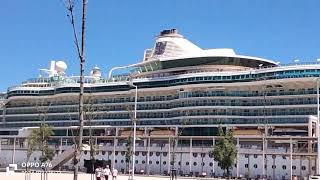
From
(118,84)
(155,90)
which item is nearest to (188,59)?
(155,90)

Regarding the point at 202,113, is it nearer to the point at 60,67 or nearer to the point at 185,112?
the point at 185,112

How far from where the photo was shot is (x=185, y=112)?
95.3 m

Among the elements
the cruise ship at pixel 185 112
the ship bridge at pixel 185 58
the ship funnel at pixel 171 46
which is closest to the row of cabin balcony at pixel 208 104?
the cruise ship at pixel 185 112

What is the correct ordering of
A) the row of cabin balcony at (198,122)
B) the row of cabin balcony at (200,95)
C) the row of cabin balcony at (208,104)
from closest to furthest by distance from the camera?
the row of cabin balcony at (198,122) → the row of cabin balcony at (208,104) → the row of cabin balcony at (200,95)

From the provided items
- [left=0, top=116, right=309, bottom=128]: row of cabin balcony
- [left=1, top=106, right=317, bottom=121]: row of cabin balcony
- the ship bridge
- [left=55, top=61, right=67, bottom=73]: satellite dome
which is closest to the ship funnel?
the ship bridge

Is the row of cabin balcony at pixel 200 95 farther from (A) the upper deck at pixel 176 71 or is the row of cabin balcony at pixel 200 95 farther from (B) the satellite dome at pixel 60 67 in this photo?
(B) the satellite dome at pixel 60 67

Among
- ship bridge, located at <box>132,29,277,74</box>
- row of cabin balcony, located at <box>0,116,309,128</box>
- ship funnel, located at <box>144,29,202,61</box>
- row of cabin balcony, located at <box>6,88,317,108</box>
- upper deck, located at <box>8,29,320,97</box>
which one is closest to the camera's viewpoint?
row of cabin balcony, located at <box>0,116,309,128</box>

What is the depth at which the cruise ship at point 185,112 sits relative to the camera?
85.1 metres

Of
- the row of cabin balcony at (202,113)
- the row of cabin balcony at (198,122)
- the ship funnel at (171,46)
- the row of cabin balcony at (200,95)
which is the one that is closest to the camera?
the row of cabin balcony at (198,122)

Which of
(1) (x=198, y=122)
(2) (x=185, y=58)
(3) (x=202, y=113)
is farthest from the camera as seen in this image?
(2) (x=185, y=58)

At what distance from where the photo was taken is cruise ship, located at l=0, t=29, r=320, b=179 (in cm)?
8512

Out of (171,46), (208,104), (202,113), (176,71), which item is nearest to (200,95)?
(208,104)

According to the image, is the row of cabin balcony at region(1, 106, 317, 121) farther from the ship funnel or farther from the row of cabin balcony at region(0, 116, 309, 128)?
the ship funnel

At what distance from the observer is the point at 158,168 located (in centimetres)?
9769
